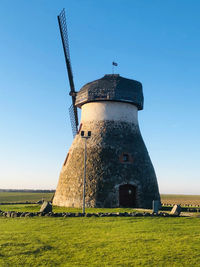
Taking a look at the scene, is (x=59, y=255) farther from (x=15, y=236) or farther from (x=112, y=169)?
(x=112, y=169)

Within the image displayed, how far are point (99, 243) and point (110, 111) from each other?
55.0 feet

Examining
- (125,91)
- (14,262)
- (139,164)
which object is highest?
(125,91)

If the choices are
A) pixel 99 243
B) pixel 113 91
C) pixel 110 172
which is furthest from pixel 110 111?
pixel 99 243

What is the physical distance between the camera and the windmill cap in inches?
1000

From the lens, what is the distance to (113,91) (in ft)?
83.1

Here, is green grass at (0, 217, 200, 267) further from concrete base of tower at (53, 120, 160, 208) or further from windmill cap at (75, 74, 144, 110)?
windmill cap at (75, 74, 144, 110)

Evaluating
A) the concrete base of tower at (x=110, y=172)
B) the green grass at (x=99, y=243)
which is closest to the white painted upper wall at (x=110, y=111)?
the concrete base of tower at (x=110, y=172)

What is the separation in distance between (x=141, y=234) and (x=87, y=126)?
1573 centimetres

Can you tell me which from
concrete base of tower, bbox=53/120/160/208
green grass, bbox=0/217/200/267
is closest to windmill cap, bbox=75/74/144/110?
concrete base of tower, bbox=53/120/160/208

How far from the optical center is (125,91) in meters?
25.7

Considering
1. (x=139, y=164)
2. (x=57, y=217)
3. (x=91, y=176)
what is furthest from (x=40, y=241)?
(x=139, y=164)

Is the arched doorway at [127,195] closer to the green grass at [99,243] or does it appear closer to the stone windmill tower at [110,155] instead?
the stone windmill tower at [110,155]

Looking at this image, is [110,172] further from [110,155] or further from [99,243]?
[99,243]

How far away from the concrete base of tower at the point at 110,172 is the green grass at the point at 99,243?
8.42 meters
